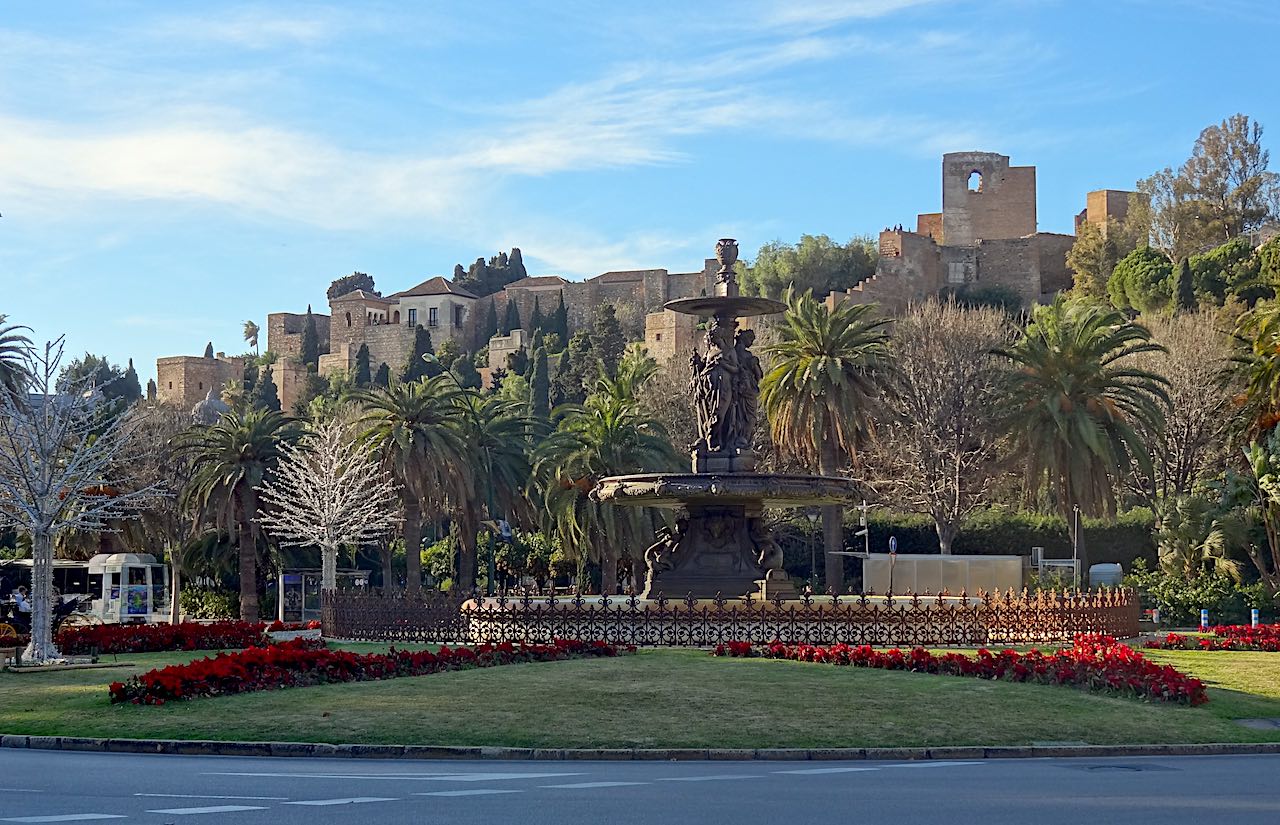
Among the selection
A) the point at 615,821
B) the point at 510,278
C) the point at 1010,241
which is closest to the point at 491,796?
the point at 615,821

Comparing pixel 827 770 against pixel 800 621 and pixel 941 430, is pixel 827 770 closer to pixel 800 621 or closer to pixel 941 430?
pixel 800 621

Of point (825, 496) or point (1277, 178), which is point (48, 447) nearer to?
point (825, 496)

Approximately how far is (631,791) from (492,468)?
39.4 metres

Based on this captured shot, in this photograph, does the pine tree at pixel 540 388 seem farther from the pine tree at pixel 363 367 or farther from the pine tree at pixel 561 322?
the pine tree at pixel 363 367

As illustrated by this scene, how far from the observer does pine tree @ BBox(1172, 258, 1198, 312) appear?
268 ft

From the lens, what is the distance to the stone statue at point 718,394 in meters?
28.5

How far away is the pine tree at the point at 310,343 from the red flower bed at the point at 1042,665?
141151 mm

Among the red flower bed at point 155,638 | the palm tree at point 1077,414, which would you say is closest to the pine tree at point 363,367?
the palm tree at point 1077,414

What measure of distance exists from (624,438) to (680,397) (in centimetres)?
1780

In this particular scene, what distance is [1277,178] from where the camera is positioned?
9700cm

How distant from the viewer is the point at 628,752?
1509 cm

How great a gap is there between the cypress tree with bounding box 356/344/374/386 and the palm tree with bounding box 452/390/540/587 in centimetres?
8780

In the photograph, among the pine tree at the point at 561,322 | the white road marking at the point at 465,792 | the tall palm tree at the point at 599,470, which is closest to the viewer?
the white road marking at the point at 465,792

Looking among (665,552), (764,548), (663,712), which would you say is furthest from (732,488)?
(663,712)
